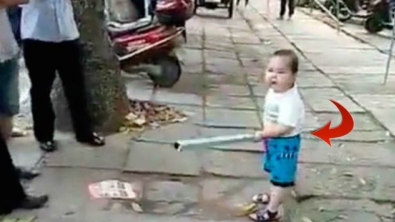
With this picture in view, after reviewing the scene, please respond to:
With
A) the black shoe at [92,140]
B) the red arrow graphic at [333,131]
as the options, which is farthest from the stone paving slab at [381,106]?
the black shoe at [92,140]

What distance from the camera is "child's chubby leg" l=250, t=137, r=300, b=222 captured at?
4.49 meters

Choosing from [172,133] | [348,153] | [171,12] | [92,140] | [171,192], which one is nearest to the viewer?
Result: [171,192]

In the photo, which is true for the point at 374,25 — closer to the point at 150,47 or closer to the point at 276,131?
the point at 150,47

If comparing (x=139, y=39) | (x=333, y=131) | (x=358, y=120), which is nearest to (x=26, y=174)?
(x=333, y=131)

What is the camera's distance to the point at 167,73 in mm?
8680

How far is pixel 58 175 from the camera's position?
17.2 feet

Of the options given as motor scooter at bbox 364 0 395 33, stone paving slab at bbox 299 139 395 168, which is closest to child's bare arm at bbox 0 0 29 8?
stone paving slab at bbox 299 139 395 168

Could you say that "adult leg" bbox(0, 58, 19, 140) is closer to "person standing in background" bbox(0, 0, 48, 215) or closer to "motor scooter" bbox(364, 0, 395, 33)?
"person standing in background" bbox(0, 0, 48, 215)

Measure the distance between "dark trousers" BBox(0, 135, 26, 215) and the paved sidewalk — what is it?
0.42 ft

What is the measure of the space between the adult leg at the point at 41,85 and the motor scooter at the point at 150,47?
2.33 metres

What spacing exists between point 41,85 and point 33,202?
1239mm

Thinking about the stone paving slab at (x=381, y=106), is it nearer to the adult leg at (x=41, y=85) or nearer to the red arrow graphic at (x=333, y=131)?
the red arrow graphic at (x=333, y=131)

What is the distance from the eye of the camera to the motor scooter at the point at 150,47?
26.8 feet

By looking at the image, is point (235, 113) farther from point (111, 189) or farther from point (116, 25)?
point (111, 189)
